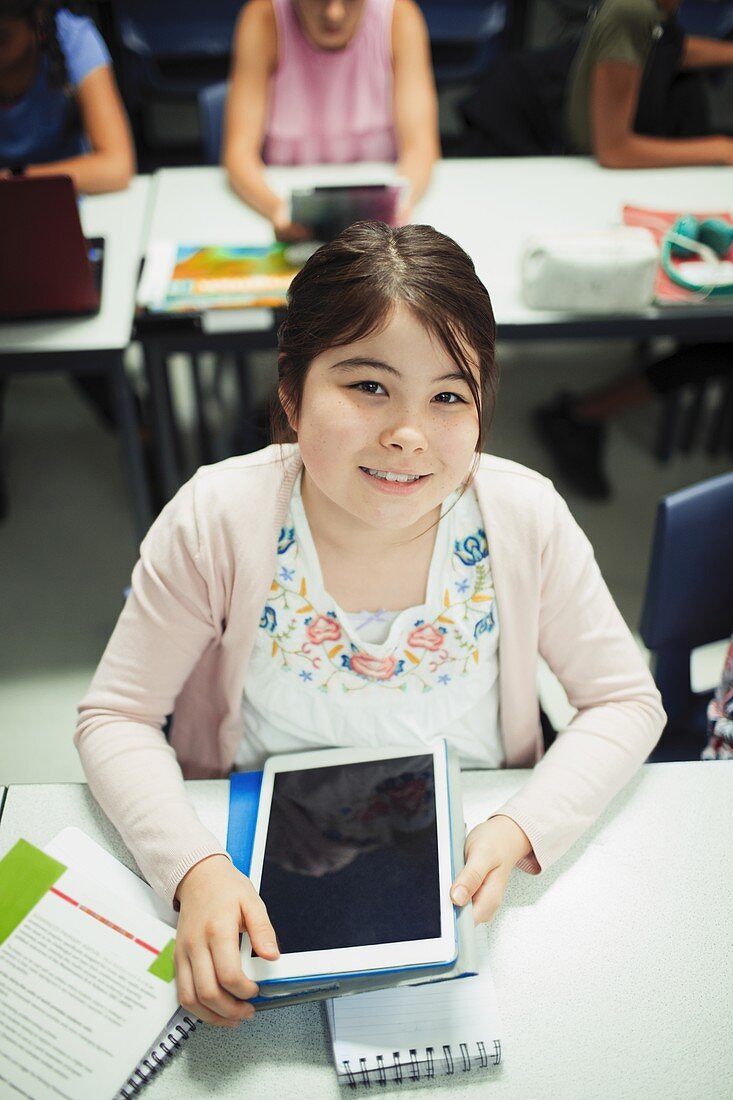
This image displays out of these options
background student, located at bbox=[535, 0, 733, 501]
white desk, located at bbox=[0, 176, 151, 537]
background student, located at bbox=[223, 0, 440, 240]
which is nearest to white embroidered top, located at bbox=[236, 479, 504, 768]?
white desk, located at bbox=[0, 176, 151, 537]

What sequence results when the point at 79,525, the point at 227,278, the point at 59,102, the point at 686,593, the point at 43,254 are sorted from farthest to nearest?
the point at 79,525 → the point at 59,102 → the point at 227,278 → the point at 43,254 → the point at 686,593

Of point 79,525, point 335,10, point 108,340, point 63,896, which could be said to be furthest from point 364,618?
point 335,10

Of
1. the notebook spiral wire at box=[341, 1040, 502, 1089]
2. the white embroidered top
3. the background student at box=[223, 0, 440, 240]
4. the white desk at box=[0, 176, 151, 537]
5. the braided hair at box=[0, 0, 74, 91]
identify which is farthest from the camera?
the background student at box=[223, 0, 440, 240]

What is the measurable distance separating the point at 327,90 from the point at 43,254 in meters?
1.07

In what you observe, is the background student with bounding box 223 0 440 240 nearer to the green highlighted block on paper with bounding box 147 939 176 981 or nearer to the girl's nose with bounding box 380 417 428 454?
the girl's nose with bounding box 380 417 428 454

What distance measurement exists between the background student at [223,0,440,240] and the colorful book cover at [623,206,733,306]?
512 mm

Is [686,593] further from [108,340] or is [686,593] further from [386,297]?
[108,340]

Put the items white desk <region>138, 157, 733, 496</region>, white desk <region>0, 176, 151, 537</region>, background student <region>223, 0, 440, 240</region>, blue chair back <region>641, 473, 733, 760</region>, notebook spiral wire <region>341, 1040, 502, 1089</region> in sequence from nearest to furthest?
notebook spiral wire <region>341, 1040, 502, 1089</region>
blue chair back <region>641, 473, 733, 760</region>
white desk <region>0, 176, 151, 537</region>
white desk <region>138, 157, 733, 496</region>
background student <region>223, 0, 440, 240</region>

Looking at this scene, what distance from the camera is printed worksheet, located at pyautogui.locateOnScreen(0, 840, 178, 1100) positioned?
82cm

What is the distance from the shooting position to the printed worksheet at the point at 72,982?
82 cm

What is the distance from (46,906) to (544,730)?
0.66 metres

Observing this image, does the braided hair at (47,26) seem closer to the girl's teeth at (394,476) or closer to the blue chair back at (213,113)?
the blue chair back at (213,113)

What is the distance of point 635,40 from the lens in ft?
7.62

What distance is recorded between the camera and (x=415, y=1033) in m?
0.85
